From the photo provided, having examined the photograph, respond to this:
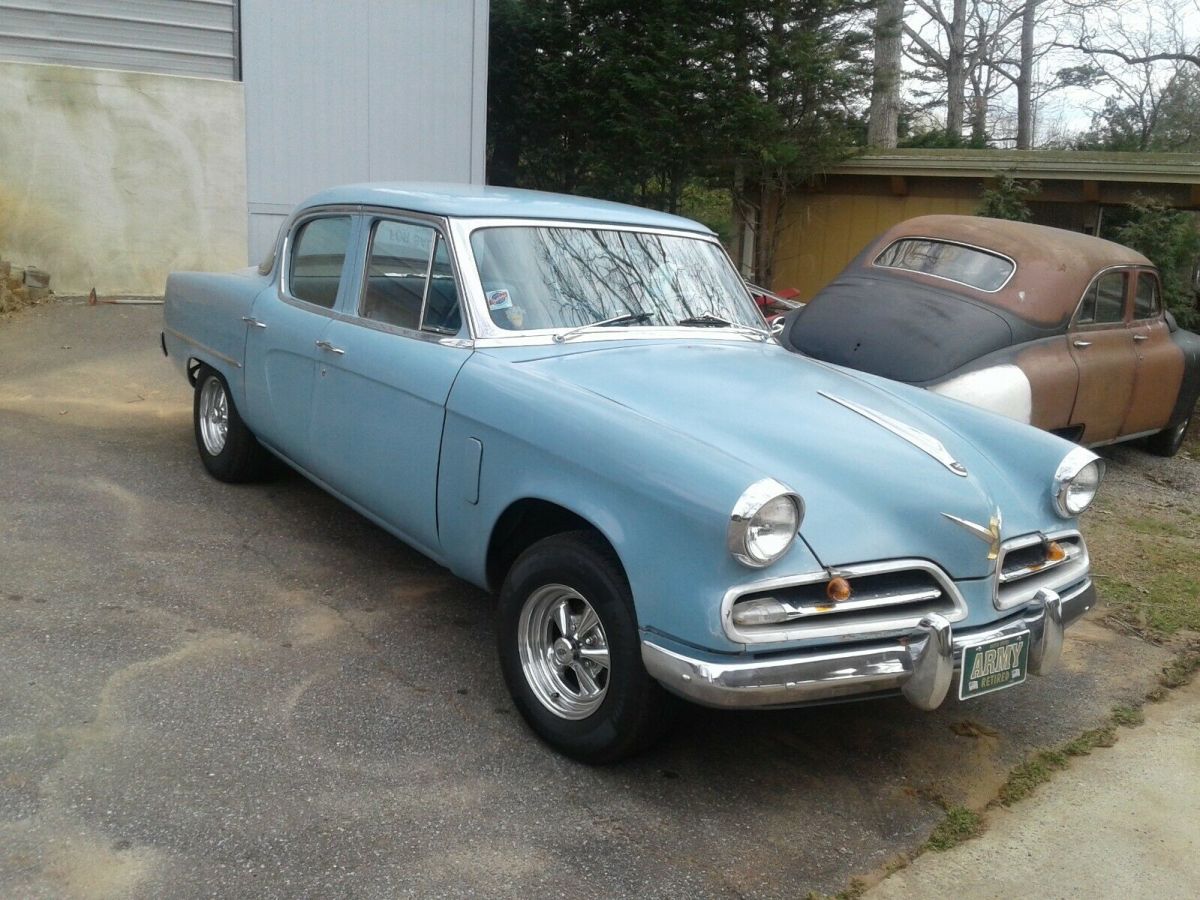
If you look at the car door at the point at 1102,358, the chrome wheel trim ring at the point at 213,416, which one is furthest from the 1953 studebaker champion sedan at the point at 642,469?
the car door at the point at 1102,358

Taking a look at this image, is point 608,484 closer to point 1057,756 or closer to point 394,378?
point 394,378

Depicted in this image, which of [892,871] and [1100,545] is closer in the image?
[892,871]

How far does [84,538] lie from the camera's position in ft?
16.5

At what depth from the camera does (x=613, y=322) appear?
167 inches

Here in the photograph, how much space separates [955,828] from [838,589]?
851mm

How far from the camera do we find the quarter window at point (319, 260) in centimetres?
486

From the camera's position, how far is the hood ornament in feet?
10.7

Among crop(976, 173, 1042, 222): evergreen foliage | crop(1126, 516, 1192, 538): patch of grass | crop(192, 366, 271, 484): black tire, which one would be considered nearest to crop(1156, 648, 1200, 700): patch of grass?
crop(1126, 516, 1192, 538): patch of grass

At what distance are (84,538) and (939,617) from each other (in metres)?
3.79

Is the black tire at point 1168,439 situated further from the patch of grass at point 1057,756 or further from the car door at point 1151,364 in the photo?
the patch of grass at point 1057,756

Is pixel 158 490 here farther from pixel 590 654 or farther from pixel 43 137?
pixel 43 137

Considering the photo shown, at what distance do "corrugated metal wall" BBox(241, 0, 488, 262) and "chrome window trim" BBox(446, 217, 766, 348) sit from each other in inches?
333

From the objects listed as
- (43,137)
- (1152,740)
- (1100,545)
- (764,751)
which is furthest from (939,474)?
(43,137)

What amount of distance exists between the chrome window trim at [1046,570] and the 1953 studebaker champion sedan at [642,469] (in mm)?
10
